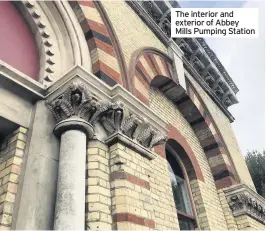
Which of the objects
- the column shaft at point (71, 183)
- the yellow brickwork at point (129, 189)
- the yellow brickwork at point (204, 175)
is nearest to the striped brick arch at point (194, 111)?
the yellow brickwork at point (204, 175)

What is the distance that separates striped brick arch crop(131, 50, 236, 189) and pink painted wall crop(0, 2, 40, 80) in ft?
6.63

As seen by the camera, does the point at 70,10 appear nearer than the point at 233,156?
Yes

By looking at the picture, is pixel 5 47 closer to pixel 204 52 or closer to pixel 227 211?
pixel 227 211

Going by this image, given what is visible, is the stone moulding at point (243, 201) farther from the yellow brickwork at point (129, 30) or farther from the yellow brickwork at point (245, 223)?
the yellow brickwork at point (129, 30)

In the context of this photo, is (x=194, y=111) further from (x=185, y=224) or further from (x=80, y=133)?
(x=80, y=133)

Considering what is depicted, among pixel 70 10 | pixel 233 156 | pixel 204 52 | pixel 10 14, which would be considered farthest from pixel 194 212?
pixel 204 52

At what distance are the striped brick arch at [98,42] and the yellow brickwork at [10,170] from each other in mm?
1265

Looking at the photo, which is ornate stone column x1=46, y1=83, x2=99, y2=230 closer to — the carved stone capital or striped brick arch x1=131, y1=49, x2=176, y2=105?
the carved stone capital

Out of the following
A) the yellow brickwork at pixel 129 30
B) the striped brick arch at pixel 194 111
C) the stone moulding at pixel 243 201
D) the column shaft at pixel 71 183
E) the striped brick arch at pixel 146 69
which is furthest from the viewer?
the stone moulding at pixel 243 201

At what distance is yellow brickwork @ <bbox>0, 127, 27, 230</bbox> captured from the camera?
2387mm

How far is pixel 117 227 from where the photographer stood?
2.48m

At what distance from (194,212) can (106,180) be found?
3301mm

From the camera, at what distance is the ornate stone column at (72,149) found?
2.30 metres

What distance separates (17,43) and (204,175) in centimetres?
468
